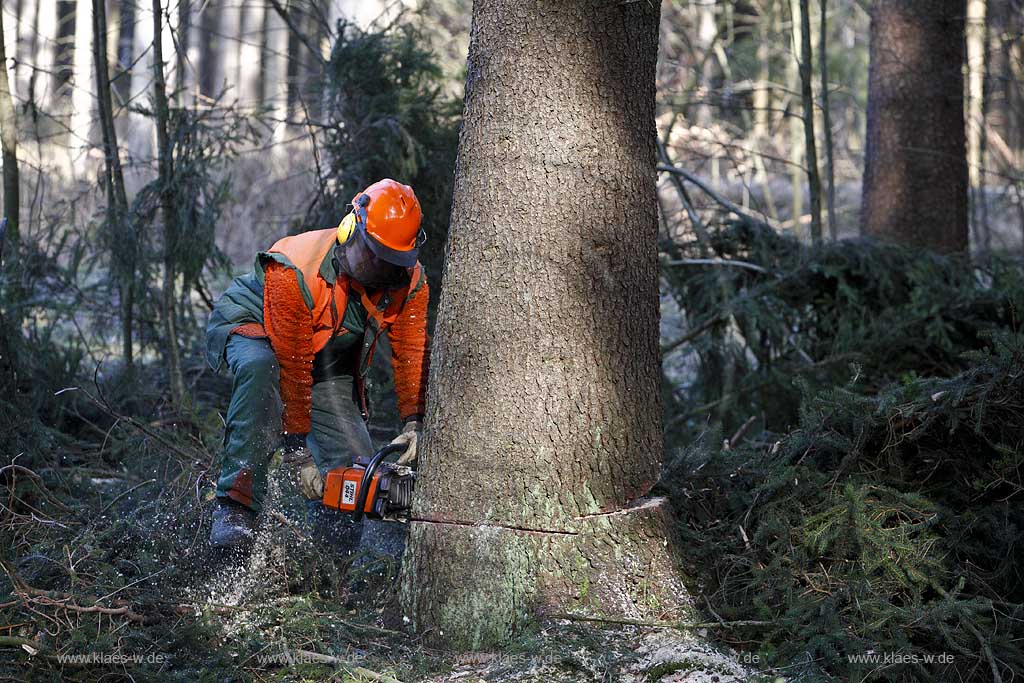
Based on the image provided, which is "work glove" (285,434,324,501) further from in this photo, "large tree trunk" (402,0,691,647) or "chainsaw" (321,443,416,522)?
"large tree trunk" (402,0,691,647)

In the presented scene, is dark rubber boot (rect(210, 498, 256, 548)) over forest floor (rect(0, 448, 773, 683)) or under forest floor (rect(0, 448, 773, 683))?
over

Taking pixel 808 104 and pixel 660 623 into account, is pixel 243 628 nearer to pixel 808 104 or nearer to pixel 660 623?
pixel 660 623

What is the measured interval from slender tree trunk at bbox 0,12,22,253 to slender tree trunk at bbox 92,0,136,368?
56 centimetres

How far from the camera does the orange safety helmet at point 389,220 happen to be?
3990 mm

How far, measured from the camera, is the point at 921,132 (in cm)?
711

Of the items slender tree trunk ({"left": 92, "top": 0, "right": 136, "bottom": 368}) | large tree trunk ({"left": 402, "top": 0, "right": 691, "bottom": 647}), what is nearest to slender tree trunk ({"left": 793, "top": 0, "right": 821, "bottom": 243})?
large tree trunk ({"left": 402, "top": 0, "right": 691, "bottom": 647})

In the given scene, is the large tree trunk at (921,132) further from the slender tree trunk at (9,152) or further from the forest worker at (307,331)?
the slender tree trunk at (9,152)

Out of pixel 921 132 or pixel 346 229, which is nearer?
pixel 346 229

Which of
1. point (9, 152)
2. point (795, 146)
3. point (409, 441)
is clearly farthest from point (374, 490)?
point (795, 146)

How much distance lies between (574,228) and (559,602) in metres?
1.38

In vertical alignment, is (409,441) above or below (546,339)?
below

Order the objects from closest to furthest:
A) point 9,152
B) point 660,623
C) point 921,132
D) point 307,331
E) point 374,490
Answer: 1. point 660,623
2. point 374,490
3. point 307,331
4. point 9,152
5. point 921,132

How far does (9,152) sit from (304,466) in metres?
3.04

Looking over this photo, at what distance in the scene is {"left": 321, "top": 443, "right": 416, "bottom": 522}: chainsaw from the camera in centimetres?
373
